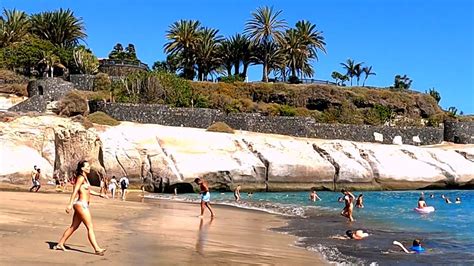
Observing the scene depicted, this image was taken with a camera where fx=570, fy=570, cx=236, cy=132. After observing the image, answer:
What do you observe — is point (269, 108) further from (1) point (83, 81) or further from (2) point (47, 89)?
A: (2) point (47, 89)

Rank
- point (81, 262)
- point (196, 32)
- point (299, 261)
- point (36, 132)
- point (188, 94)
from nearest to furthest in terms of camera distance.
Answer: point (81, 262) → point (299, 261) → point (36, 132) → point (188, 94) → point (196, 32)

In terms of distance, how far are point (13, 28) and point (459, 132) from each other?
5403cm

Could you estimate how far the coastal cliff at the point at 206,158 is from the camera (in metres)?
35.5

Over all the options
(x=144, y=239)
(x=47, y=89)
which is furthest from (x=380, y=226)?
(x=47, y=89)

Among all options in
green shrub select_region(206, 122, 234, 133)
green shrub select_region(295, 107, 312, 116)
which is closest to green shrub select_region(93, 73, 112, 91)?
green shrub select_region(206, 122, 234, 133)

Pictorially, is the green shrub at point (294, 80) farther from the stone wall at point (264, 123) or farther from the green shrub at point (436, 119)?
the stone wall at point (264, 123)

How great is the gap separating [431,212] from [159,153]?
56.3 ft

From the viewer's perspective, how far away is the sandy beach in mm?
10172

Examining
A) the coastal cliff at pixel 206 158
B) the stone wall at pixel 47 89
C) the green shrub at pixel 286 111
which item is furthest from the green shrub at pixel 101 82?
the coastal cliff at pixel 206 158

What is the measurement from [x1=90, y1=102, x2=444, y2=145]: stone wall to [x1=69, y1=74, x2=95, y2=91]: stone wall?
51.0 feet

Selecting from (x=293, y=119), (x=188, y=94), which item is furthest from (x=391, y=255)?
(x=188, y=94)

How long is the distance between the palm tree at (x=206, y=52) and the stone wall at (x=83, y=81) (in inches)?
786

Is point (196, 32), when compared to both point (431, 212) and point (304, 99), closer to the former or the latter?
point (304, 99)

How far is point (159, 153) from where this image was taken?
3694cm
